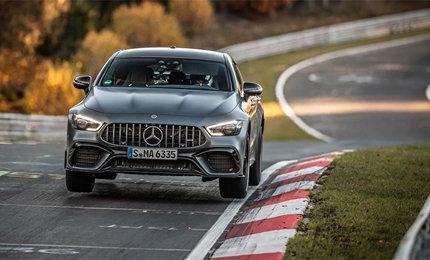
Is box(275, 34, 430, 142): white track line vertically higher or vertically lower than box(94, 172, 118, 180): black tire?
lower

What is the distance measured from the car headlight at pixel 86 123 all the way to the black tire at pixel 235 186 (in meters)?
1.51

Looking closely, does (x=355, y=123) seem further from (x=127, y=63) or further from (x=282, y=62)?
(x=127, y=63)

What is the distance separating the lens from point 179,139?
11.9 meters

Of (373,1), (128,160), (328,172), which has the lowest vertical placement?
(373,1)

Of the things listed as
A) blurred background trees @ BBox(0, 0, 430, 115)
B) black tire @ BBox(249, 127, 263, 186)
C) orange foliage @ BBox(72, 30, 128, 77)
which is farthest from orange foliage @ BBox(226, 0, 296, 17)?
black tire @ BBox(249, 127, 263, 186)

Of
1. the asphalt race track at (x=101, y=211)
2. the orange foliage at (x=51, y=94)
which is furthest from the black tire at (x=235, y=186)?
the orange foliage at (x=51, y=94)

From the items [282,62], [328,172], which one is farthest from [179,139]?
[282,62]

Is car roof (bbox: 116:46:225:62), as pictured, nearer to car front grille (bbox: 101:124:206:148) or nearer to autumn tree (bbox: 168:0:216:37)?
car front grille (bbox: 101:124:206:148)

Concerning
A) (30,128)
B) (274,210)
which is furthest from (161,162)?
(30,128)

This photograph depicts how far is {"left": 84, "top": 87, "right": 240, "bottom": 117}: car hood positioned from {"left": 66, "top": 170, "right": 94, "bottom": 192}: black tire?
784 millimetres

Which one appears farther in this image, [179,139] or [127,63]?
[127,63]

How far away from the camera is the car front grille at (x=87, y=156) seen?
1202cm

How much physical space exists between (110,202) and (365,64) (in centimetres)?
4643

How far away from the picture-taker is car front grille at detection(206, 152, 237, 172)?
12.0 m
